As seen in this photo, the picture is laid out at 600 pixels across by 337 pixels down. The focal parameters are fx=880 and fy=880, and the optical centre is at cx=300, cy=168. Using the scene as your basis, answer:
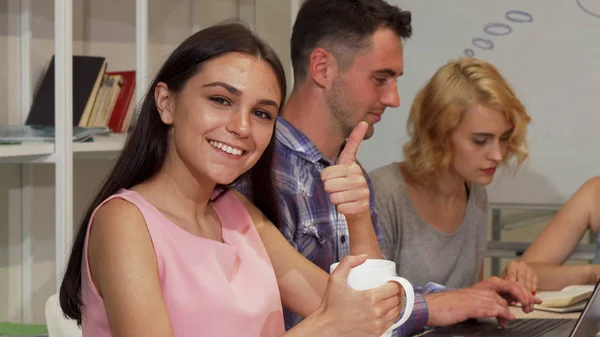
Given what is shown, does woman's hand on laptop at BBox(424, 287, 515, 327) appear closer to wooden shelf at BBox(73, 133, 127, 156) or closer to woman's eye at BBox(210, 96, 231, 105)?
woman's eye at BBox(210, 96, 231, 105)

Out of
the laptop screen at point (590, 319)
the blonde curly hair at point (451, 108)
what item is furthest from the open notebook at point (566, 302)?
the blonde curly hair at point (451, 108)

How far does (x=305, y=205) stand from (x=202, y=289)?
0.60m

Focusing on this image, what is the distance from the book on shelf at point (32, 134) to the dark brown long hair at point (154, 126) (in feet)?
2.56

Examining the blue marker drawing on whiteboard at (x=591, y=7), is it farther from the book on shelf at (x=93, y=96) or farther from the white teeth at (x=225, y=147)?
the white teeth at (x=225, y=147)

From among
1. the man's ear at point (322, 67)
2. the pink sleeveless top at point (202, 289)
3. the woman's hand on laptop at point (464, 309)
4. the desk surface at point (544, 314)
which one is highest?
the man's ear at point (322, 67)

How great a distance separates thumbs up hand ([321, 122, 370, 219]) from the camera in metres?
1.43

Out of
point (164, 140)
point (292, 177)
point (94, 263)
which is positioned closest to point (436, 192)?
point (292, 177)

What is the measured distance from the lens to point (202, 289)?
127 centimetres

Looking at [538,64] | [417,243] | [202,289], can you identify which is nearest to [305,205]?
[202,289]

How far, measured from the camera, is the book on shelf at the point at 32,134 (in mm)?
2086

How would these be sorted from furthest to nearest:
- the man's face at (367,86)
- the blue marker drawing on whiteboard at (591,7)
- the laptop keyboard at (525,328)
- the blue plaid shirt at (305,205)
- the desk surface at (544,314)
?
1. the blue marker drawing on whiteboard at (591,7)
2. the man's face at (367,86)
3. the desk surface at (544,314)
4. the blue plaid shirt at (305,205)
5. the laptop keyboard at (525,328)

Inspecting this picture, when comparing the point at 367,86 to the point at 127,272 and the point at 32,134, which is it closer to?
the point at 32,134

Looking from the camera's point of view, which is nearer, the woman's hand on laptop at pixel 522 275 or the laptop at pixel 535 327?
the laptop at pixel 535 327

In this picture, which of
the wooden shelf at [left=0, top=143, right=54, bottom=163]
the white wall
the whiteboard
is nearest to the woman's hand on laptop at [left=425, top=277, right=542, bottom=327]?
the wooden shelf at [left=0, top=143, right=54, bottom=163]
